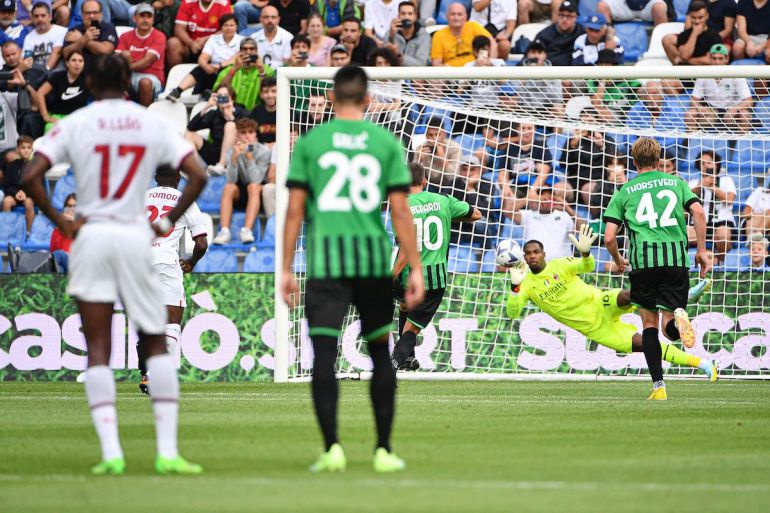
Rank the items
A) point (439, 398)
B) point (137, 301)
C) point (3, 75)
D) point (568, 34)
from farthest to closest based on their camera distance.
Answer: point (3, 75), point (568, 34), point (439, 398), point (137, 301)

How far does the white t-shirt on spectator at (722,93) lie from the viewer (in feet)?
54.4

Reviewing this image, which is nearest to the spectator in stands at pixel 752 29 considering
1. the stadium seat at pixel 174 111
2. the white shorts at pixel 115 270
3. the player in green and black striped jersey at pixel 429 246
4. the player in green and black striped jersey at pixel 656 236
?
the player in green and black striped jersey at pixel 429 246

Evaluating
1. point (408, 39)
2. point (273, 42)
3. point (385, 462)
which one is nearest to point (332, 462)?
point (385, 462)

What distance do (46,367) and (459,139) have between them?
5986 mm

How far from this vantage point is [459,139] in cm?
1708

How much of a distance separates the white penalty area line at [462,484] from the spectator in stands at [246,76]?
14112mm

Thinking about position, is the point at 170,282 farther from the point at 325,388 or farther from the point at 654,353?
the point at 325,388

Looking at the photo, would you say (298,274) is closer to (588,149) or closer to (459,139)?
(459,139)

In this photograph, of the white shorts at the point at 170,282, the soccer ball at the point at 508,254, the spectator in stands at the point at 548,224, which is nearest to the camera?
the white shorts at the point at 170,282

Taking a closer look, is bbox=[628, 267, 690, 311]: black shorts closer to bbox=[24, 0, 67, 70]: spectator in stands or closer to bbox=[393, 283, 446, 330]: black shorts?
bbox=[393, 283, 446, 330]: black shorts

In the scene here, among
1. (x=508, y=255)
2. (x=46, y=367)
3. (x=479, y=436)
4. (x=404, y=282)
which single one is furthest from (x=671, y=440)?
(x=46, y=367)

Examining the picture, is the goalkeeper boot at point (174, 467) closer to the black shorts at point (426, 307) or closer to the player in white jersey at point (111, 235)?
the player in white jersey at point (111, 235)

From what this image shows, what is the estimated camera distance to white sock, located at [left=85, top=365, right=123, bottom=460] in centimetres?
647

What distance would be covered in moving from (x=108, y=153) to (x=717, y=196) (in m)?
12.2
